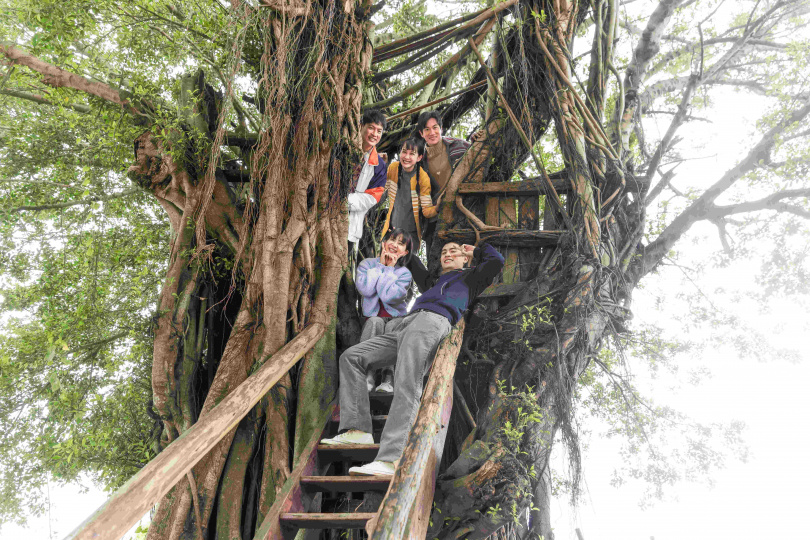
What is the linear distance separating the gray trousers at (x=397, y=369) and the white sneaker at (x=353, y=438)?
29mm

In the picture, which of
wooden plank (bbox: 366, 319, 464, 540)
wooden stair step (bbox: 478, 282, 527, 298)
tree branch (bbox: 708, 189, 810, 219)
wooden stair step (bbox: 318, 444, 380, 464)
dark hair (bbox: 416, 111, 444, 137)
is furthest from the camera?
tree branch (bbox: 708, 189, 810, 219)

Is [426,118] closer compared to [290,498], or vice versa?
[290,498]

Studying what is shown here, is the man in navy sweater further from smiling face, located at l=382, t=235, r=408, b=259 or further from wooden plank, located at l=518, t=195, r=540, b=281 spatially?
wooden plank, located at l=518, t=195, r=540, b=281

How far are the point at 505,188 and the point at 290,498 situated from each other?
250cm

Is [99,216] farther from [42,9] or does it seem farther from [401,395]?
[401,395]

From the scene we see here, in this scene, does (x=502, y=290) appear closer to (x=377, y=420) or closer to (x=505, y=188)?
(x=505, y=188)

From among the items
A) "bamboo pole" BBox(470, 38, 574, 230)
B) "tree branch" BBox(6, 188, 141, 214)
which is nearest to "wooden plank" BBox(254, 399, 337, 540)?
"bamboo pole" BBox(470, 38, 574, 230)

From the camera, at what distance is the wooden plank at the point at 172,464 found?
132 cm

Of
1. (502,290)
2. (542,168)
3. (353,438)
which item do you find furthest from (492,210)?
(353,438)

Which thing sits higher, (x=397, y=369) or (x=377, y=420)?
(x=397, y=369)

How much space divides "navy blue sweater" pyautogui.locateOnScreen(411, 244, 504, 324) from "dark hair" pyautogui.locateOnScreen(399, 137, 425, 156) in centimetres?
119

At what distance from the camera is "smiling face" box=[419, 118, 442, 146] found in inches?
149

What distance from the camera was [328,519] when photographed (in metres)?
2.14

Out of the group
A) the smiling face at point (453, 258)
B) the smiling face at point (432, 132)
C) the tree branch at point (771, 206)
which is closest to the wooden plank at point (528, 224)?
the smiling face at point (453, 258)
